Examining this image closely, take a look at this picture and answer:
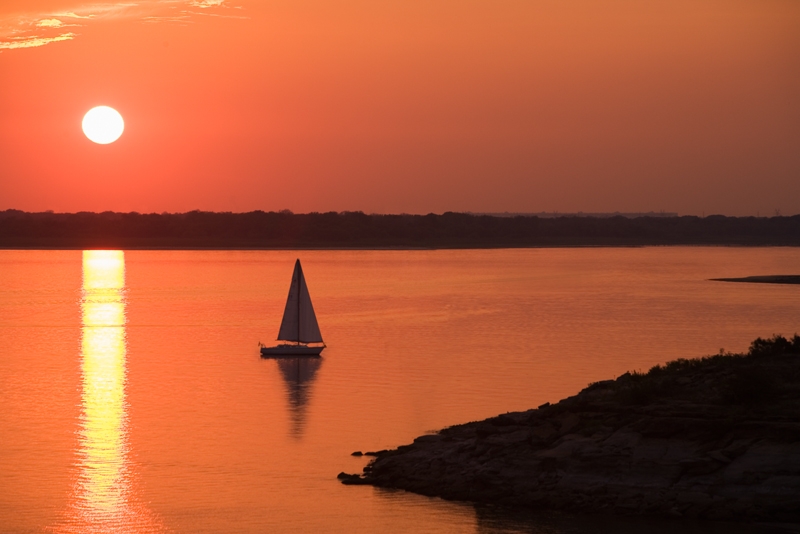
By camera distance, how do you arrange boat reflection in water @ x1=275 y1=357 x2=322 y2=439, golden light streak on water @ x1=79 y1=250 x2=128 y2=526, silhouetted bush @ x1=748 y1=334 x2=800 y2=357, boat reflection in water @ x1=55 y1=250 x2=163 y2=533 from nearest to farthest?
boat reflection in water @ x1=55 y1=250 x2=163 y2=533 < golden light streak on water @ x1=79 y1=250 x2=128 y2=526 < silhouetted bush @ x1=748 y1=334 x2=800 y2=357 < boat reflection in water @ x1=275 y1=357 x2=322 y2=439

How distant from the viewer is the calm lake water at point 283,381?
2367cm

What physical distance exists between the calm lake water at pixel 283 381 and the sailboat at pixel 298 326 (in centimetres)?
112

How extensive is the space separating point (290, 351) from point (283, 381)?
6821 mm

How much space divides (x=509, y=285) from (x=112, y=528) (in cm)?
8072

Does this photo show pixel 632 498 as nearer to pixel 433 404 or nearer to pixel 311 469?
pixel 311 469

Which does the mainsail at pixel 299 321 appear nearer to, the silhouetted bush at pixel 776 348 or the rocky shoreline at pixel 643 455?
the rocky shoreline at pixel 643 455

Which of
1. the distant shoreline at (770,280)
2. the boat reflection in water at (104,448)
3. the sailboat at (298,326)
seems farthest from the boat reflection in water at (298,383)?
the distant shoreline at (770,280)

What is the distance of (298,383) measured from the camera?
1674 inches

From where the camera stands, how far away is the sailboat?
50094 mm

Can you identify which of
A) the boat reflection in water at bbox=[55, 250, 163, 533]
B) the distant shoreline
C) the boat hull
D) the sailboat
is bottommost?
the boat reflection in water at bbox=[55, 250, 163, 533]

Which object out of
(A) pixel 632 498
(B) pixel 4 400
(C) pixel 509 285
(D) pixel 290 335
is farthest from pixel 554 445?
(C) pixel 509 285

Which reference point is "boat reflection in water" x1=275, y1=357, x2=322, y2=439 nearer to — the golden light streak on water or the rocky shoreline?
the golden light streak on water

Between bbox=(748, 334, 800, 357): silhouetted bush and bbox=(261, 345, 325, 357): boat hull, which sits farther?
bbox=(261, 345, 325, 357): boat hull

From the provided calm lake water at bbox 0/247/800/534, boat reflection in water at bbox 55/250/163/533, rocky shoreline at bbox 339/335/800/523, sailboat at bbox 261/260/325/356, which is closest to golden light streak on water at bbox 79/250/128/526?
boat reflection in water at bbox 55/250/163/533
